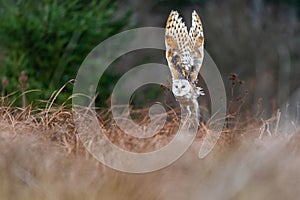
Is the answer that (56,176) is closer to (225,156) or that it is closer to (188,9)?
(225,156)

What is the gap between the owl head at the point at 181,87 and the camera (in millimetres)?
5320

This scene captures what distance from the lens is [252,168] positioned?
397 cm

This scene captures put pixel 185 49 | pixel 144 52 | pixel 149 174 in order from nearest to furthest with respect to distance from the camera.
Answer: pixel 149 174, pixel 185 49, pixel 144 52

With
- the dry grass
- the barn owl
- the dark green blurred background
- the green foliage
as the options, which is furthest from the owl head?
the green foliage

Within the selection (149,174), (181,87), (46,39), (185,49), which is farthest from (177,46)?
(46,39)

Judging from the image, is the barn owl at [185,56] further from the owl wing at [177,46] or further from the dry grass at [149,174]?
the dry grass at [149,174]

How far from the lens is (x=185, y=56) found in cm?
533

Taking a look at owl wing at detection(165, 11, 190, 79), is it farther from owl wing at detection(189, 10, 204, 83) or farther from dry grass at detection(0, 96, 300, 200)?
dry grass at detection(0, 96, 300, 200)

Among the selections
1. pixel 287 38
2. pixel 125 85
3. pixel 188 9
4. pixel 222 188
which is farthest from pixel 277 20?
pixel 222 188

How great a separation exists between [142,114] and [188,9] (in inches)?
398

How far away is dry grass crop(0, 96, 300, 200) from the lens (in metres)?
3.77

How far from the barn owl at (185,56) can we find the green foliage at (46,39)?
3742mm

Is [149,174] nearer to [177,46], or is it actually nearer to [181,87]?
[181,87]

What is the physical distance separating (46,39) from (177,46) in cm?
419
